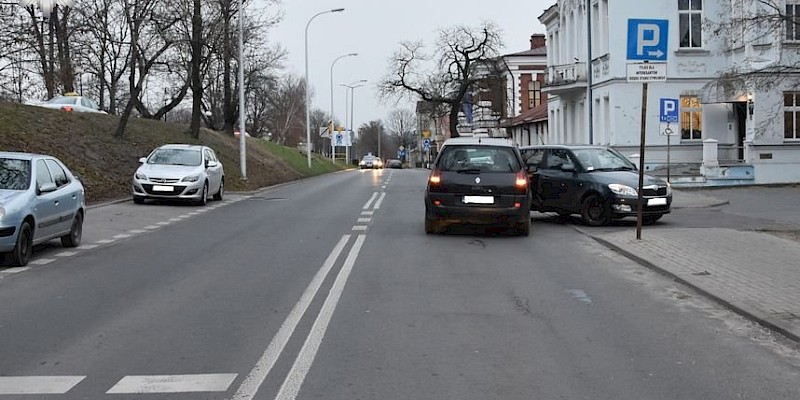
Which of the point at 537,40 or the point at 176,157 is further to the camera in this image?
the point at 537,40

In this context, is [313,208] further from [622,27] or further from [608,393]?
[622,27]

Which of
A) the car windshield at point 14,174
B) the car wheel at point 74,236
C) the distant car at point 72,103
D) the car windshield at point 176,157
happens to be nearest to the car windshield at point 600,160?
the car wheel at point 74,236

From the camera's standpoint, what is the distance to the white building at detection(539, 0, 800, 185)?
31.8 metres

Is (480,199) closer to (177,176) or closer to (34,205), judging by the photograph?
(34,205)

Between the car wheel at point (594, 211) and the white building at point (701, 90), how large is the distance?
12654 millimetres

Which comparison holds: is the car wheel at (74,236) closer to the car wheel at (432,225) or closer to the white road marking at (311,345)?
the white road marking at (311,345)

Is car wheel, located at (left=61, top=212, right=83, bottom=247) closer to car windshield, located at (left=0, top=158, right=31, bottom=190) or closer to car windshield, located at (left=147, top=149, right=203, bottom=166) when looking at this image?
car windshield, located at (left=0, top=158, right=31, bottom=190)

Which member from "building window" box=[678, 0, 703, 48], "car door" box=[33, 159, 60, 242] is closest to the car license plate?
"car door" box=[33, 159, 60, 242]

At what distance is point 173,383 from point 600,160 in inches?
541

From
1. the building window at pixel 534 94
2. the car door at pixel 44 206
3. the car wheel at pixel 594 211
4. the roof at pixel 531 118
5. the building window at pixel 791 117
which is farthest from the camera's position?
the building window at pixel 534 94

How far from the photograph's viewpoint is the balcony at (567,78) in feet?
137

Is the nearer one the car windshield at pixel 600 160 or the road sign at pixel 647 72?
the road sign at pixel 647 72

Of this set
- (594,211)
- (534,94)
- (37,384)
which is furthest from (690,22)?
(534,94)

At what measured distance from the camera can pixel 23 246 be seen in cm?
1147
